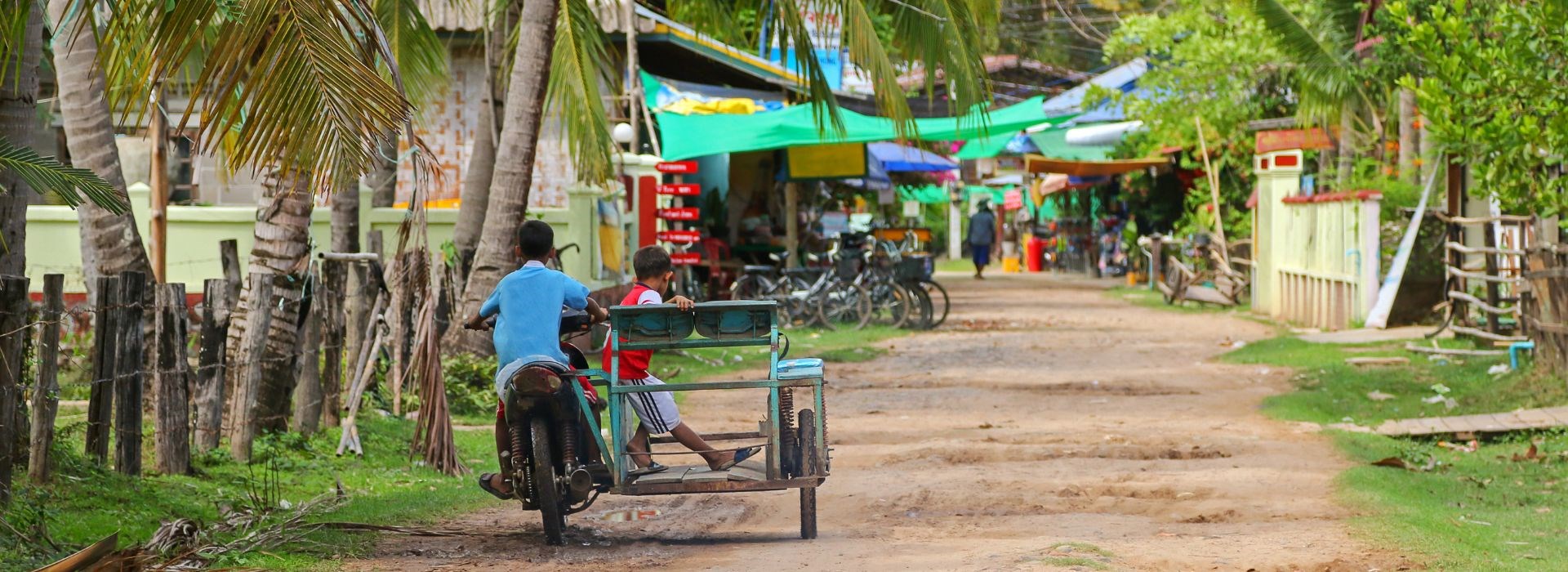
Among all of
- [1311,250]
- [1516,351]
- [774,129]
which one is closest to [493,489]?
[1516,351]

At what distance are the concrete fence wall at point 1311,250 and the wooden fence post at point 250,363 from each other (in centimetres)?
1311

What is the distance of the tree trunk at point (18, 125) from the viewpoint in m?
6.65

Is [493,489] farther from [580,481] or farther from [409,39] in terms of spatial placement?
[409,39]

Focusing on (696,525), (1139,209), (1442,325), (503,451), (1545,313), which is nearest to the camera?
(503,451)

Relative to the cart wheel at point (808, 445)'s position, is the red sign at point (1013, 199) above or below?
above

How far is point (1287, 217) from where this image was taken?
22.3 m

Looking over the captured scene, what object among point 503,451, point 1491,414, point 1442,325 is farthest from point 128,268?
point 1442,325

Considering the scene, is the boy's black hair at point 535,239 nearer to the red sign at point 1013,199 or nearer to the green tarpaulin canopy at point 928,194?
the green tarpaulin canopy at point 928,194

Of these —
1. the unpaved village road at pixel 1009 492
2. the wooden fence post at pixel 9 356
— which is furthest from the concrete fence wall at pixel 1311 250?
the wooden fence post at pixel 9 356

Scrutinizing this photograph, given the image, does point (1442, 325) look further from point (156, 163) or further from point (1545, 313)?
point (156, 163)

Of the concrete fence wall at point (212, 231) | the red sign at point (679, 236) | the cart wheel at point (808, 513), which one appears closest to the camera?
the cart wheel at point (808, 513)

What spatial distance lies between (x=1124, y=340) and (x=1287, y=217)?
409 centimetres

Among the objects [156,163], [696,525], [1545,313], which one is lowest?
[696,525]

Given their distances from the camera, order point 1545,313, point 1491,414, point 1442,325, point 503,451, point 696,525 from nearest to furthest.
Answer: point 503,451 → point 696,525 → point 1491,414 → point 1545,313 → point 1442,325
